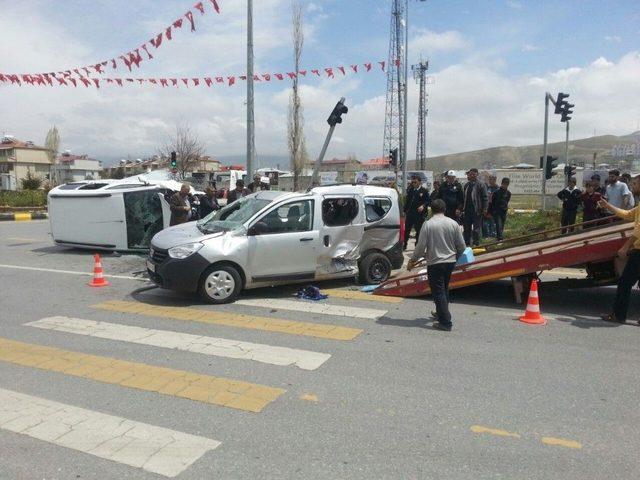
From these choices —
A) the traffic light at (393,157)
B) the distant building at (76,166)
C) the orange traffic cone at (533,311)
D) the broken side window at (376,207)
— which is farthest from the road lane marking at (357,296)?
the distant building at (76,166)

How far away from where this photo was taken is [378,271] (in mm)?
9211

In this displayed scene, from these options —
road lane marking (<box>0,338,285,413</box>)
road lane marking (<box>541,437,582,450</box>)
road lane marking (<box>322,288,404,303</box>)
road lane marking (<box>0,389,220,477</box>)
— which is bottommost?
road lane marking (<box>541,437,582,450</box>)

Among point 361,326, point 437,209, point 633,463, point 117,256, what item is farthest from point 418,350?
point 117,256

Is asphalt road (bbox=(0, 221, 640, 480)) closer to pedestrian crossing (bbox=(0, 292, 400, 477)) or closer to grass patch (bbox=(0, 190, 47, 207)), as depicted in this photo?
pedestrian crossing (bbox=(0, 292, 400, 477))

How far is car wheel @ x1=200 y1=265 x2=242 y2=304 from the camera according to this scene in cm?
763

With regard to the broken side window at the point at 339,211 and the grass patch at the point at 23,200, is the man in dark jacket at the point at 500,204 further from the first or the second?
the grass patch at the point at 23,200

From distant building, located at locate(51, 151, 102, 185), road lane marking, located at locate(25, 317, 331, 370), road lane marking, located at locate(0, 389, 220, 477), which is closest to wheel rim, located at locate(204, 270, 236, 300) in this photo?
road lane marking, located at locate(25, 317, 331, 370)

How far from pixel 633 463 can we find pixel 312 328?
12.4 feet

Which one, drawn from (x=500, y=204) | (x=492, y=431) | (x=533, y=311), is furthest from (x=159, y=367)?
(x=500, y=204)

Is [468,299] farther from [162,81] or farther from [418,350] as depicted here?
[162,81]

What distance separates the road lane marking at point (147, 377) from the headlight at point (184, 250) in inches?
86.5

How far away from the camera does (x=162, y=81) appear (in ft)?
48.0

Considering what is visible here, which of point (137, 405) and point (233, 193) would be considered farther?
point (233, 193)

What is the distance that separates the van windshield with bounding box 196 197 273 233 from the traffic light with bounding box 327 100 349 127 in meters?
3.45
